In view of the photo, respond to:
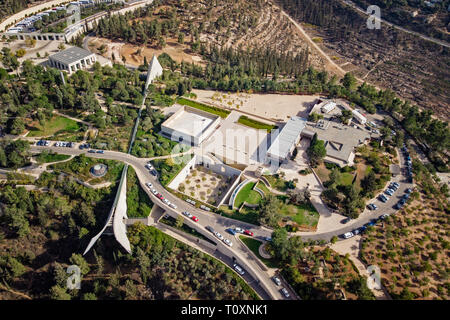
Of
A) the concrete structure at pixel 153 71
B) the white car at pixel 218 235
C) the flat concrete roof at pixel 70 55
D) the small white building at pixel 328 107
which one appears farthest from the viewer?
the flat concrete roof at pixel 70 55

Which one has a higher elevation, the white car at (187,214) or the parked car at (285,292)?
the white car at (187,214)

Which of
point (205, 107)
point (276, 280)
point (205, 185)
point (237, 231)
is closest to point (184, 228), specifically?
point (237, 231)

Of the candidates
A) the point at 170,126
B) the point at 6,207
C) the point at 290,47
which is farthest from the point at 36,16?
the point at 290,47

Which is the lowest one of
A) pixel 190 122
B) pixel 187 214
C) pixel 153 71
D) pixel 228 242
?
pixel 228 242

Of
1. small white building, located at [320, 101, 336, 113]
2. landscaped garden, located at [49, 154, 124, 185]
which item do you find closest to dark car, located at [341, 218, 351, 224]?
small white building, located at [320, 101, 336, 113]

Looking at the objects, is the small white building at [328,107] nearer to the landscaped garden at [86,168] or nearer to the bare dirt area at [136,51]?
the bare dirt area at [136,51]

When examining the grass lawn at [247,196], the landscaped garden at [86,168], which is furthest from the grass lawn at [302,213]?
the landscaped garden at [86,168]

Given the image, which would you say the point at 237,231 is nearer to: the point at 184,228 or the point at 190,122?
the point at 184,228

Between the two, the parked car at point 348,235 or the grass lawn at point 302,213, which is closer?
the parked car at point 348,235
